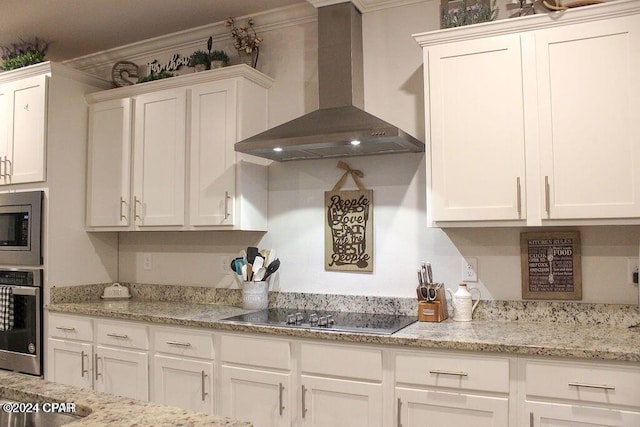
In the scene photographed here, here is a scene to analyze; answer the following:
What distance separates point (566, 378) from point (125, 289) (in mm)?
2789

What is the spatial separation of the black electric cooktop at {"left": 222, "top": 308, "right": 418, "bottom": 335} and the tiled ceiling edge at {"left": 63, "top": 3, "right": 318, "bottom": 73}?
1.73 metres

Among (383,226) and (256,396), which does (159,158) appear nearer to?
(383,226)

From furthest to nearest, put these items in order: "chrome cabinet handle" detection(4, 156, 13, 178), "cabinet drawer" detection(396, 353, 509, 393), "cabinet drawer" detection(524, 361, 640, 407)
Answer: "chrome cabinet handle" detection(4, 156, 13, 178)
"cabinet drawer" detection(396, 353, 509, 393)
"cabinet drawer" detection(524, 361, 640, 407)

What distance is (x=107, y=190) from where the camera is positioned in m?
3.47

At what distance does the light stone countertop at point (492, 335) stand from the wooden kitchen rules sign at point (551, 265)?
15 cm

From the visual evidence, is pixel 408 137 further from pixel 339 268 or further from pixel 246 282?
pixel 246 282

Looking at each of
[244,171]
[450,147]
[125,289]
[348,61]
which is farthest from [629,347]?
[125,289]

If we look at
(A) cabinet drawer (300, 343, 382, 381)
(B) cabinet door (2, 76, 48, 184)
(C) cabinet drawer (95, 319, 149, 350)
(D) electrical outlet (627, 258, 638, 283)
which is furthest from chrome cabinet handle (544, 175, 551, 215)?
(B) cabinet door (2, 76, 48, 184)

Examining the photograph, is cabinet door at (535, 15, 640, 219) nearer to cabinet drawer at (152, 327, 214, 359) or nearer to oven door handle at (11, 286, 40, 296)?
cabinet drawer at (152, 327, 214, 359)

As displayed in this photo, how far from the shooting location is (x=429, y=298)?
258 centimetres

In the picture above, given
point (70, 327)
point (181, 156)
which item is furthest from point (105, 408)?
point (70, 327)

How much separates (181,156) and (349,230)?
3.63 feet

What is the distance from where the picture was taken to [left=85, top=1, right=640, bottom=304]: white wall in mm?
2586

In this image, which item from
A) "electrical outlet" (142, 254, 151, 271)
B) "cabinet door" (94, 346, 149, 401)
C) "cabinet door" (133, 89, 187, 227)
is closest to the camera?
"cabinet door" (94, 346, 149, 401)
